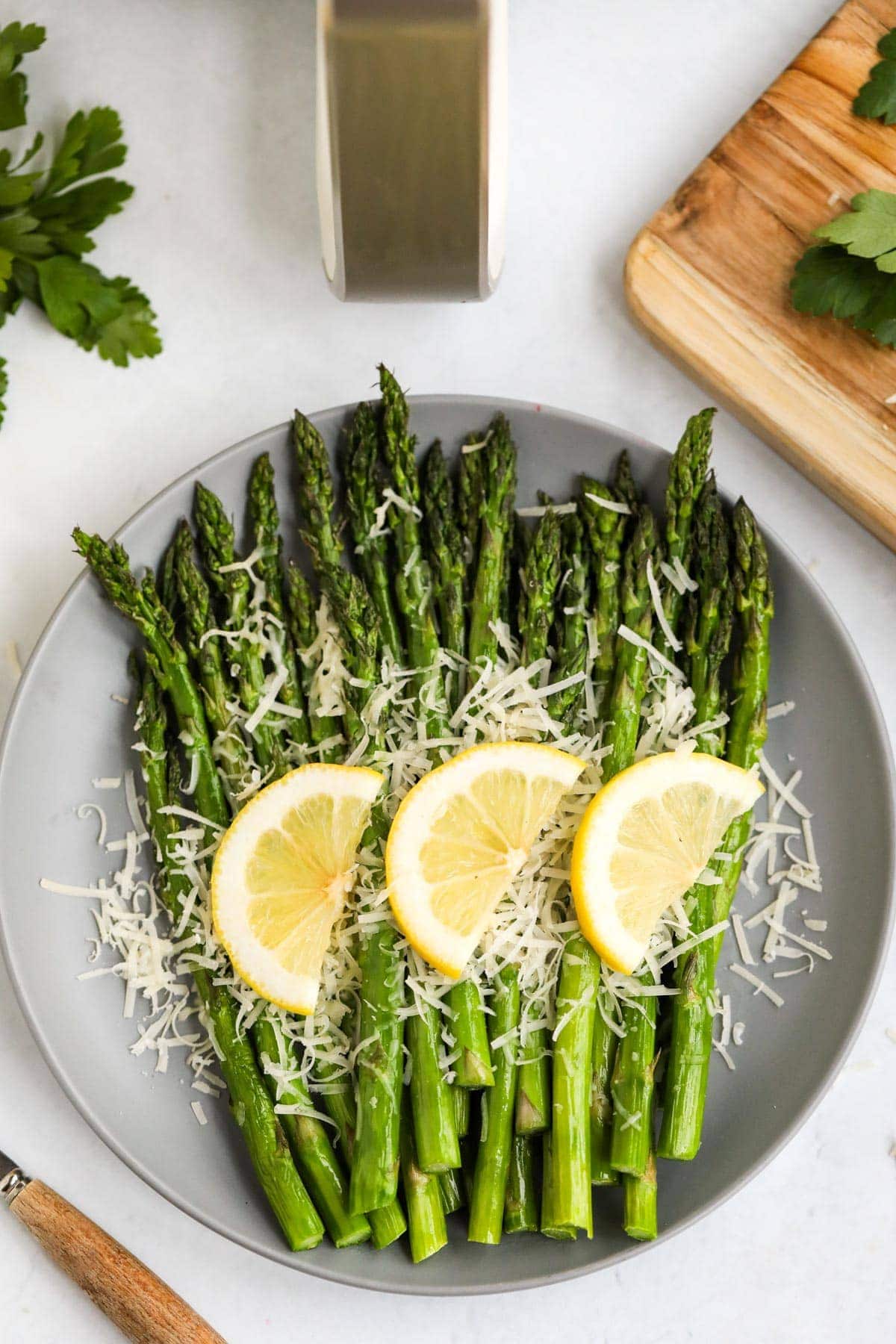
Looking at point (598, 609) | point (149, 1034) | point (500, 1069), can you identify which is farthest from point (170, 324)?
point (500, 1069)

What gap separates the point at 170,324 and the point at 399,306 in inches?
21.9

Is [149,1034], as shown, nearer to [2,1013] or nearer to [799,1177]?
[2,1013]

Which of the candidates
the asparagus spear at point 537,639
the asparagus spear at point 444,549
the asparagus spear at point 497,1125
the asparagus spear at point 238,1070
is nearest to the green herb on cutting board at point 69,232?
the asparagus spear at point 238,1070

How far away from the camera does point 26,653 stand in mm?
2672

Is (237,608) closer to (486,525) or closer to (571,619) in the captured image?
(486,525)

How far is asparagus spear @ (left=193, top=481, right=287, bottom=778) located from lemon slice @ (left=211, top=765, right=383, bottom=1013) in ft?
0.47

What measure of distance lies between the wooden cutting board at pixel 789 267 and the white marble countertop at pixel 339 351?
148mm

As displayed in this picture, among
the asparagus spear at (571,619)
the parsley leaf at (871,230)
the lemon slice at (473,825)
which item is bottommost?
the lemon slice at (473,825)

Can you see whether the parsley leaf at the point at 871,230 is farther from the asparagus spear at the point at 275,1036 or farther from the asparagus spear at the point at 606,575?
the asparagus spear at the point at 275,1036

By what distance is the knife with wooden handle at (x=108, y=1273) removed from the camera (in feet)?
7.92

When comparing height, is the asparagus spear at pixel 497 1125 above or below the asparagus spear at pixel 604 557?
below

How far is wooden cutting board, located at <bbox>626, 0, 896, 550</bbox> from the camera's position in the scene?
99.6 inches

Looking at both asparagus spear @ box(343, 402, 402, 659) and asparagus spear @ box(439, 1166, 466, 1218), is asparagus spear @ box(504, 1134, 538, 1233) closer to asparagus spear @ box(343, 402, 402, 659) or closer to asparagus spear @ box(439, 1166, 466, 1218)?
asparagus spear @ box(439, 1166, 466, 1218)

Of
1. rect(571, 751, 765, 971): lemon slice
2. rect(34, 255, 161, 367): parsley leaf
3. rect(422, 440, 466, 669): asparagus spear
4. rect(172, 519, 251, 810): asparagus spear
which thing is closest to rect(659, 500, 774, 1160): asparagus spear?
rect(571, 751, 765, 971): lemon slice
